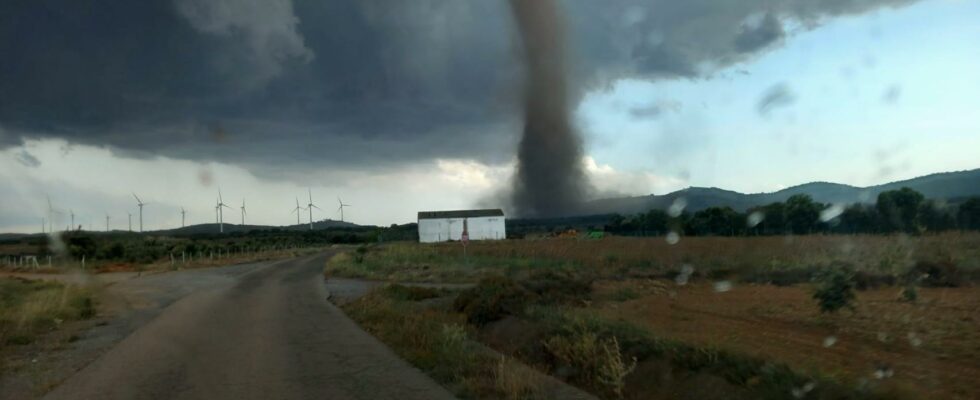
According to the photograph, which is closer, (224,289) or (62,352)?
(62,352)

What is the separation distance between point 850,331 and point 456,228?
101707 millimetres

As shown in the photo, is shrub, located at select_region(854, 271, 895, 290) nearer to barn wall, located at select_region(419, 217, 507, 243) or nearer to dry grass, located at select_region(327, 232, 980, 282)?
dry grass, located at select_region(327, 232, 980, 282)

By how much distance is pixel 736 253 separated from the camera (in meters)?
37.0

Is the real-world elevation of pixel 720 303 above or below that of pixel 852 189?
below

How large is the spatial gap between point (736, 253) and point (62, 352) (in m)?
29.0

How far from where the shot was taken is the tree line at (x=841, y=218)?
43.8 metres

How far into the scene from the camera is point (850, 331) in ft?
48.7

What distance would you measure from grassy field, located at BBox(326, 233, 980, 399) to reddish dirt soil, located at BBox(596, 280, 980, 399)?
4cm

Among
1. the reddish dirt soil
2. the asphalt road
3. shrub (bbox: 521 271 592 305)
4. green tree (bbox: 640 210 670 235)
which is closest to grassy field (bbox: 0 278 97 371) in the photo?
the asphalt road

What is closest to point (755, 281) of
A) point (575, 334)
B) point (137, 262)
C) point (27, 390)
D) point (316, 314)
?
point (316, 314)

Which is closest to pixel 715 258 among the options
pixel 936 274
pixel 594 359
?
pixel 936 274

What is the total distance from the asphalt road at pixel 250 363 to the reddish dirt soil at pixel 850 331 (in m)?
4.79

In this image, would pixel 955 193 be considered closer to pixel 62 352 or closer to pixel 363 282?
pixel 363 282

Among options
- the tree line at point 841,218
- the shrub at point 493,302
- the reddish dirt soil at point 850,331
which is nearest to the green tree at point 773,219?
the tree line at point 841,218
